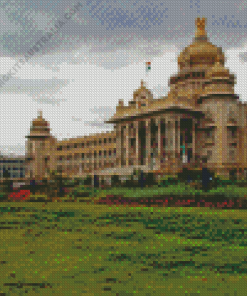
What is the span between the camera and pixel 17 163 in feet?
384

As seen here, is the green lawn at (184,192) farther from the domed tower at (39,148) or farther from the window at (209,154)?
the domed tower at (39,148)

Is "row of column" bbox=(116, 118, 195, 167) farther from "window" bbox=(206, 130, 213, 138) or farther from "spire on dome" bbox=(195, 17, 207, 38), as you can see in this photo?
"spire on dome" bbox=(195, 17, 207, 38)

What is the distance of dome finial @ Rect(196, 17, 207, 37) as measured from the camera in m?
62.7

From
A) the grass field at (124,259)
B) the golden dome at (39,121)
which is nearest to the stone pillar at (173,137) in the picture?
the golden dome at (39,121)

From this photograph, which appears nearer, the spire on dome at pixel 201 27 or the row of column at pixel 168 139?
the row of column at pixel 168 139

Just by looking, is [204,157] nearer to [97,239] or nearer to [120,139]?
[120,139]

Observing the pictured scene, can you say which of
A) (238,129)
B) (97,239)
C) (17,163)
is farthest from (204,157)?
(17,163)

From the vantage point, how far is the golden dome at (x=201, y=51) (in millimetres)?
61625

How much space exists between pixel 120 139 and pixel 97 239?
53409 mm

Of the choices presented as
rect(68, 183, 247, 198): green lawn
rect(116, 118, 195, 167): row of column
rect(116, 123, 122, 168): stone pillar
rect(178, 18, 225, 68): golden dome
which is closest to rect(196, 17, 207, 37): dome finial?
rect(178, 18, 225, 68): golden dome

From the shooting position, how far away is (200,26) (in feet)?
209

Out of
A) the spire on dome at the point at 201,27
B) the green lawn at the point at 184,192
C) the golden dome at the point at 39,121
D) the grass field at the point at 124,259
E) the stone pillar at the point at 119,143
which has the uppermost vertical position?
the spire on dome at the point at 201,27

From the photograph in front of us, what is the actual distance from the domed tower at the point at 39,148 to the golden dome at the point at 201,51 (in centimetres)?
3101

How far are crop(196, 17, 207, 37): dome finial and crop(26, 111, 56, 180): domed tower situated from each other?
3450 centimetres
